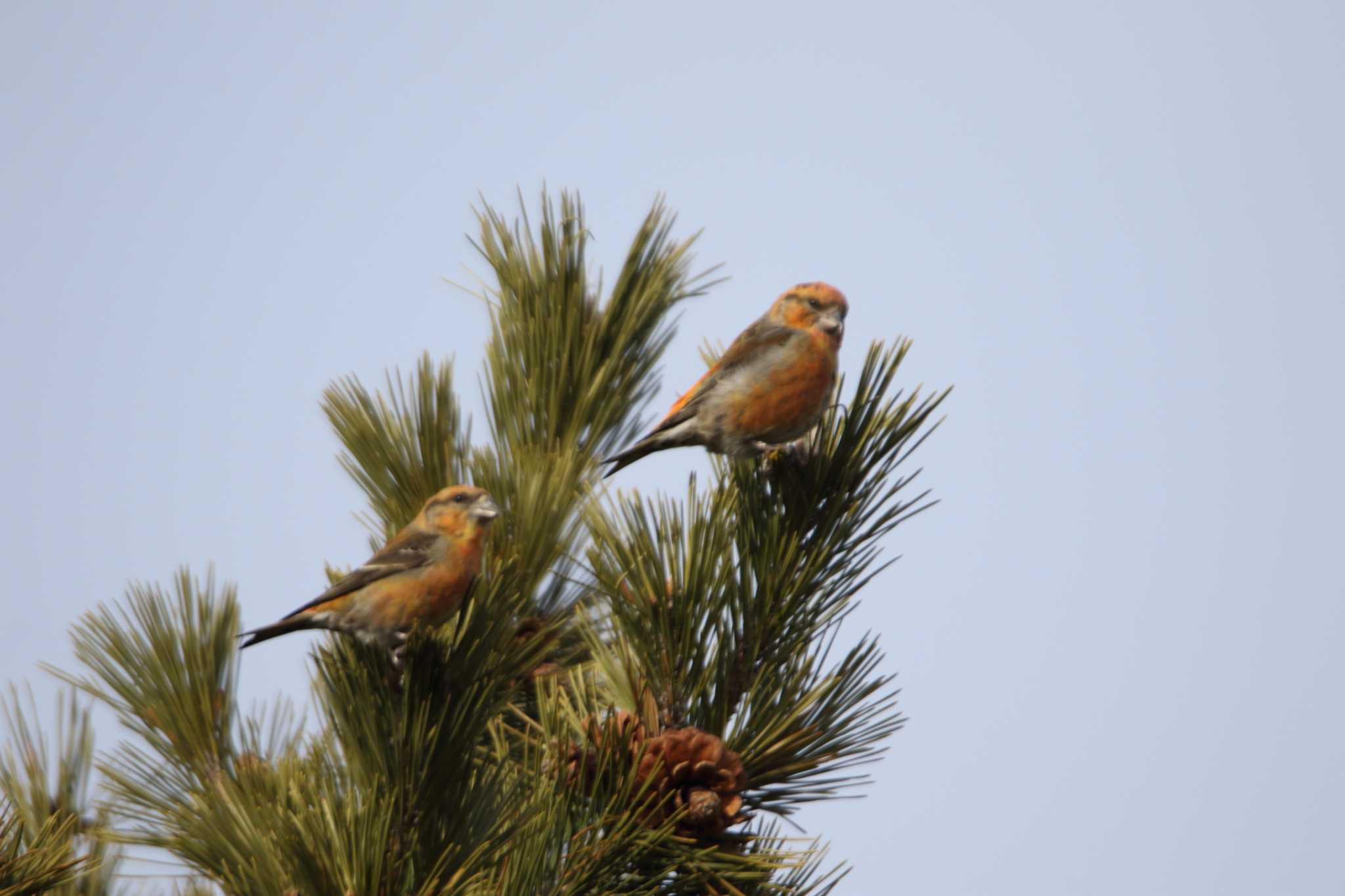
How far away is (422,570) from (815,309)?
170 centimetres

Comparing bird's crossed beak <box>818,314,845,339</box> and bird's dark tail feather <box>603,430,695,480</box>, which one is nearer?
bird's dark tail feather <box>603,430,695,480</box>

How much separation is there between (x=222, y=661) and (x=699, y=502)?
4.24 feet

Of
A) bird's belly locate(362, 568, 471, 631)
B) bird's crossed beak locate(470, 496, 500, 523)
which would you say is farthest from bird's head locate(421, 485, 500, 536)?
bird's belly locate(362, 568, 471, 631)

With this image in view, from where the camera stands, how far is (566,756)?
2.38 meters

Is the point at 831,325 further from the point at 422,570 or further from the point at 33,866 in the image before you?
the point at 33,866

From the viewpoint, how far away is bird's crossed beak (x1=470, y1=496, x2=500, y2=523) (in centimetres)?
296

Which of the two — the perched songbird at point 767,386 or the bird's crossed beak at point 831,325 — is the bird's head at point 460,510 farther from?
the bird's crossed beak at point 831,325

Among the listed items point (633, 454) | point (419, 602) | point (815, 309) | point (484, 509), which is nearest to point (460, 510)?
point (484, 509)

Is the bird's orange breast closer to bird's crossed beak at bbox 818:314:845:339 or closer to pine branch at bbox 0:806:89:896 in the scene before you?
bird's crossed beak at bbox 818:314:845:339

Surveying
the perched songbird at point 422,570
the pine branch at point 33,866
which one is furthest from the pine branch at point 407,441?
the pine branch at point 33,866

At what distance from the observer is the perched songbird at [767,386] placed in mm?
3496

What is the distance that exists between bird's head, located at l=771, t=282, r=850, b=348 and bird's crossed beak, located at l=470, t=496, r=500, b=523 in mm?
1323

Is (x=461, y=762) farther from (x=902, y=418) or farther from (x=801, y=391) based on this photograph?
(x=801, y=391)

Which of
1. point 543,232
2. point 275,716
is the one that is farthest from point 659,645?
point 543,232
